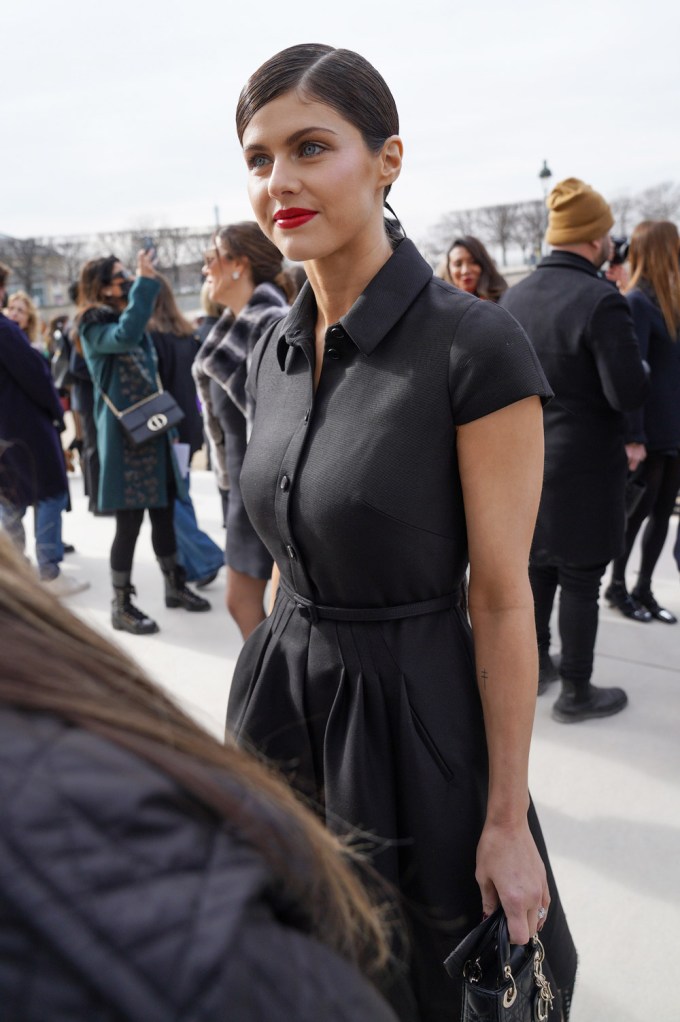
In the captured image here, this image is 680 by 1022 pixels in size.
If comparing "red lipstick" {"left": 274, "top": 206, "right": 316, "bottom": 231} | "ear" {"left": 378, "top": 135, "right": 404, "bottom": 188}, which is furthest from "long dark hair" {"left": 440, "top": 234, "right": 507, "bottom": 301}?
"red lipstick" {"left": 274, "top": 206, "right": 316, "bottom": 231}

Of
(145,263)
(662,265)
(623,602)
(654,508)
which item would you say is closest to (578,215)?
(662,265)

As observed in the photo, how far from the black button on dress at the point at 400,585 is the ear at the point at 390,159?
5.2 inches

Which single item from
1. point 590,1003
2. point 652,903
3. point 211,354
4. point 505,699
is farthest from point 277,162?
point 652,903

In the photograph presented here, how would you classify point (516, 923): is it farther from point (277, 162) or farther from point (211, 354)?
point (211, 354)

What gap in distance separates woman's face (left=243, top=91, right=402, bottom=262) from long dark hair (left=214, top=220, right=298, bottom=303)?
1722 mm

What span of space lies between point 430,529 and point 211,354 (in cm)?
195

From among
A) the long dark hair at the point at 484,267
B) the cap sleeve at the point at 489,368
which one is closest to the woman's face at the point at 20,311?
the long dark hair at the point at 484,267

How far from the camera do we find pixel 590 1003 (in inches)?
81.7

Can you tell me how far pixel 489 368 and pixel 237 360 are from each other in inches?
73.5

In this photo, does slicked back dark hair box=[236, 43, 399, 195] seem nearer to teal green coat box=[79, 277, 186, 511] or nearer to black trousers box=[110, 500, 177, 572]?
teal green coat box=[79, 277, 186, 511]

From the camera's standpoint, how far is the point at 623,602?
440 centimetres

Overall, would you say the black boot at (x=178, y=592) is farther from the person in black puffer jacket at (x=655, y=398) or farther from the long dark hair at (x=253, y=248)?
the person in black puffer jacket at (x=655, y=398)

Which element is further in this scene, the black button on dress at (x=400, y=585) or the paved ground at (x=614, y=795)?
the paved ground at (x=614, y=795)

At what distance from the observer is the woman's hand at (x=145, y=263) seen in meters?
3.97
